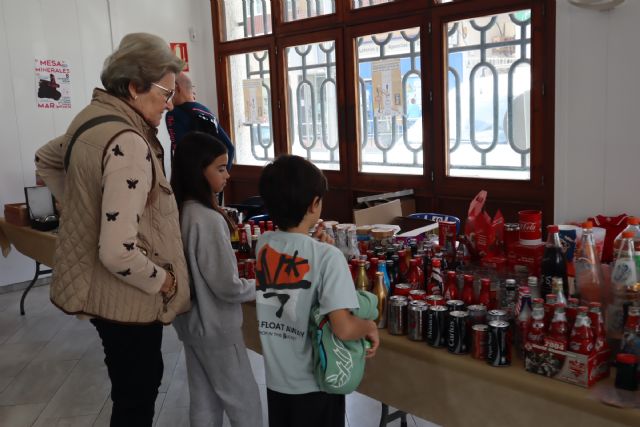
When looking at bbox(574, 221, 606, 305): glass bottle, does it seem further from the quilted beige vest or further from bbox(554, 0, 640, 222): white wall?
bbox(554, 0, 640, 222): white wall

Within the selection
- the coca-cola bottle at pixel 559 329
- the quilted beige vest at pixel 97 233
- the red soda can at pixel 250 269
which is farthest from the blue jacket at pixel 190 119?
the coca-cola bottle at pixel 559 329

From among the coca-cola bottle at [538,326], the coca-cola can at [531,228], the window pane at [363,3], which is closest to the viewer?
the coca-cola bottle at [538,326]

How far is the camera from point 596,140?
10.8 feet

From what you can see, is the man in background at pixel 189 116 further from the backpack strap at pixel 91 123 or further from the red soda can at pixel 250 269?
the backpack strap at pixel 91 123

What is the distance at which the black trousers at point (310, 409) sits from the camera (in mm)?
1487

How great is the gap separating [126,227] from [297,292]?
1.58 feet

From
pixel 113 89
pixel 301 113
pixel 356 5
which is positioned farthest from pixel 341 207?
pixel 113 89

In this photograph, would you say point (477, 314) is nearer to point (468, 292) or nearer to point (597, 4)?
point (468, 292)

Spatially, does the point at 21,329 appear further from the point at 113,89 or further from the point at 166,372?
the point at 113,89

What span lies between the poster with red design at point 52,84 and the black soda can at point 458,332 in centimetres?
455

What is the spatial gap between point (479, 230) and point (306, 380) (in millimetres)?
846

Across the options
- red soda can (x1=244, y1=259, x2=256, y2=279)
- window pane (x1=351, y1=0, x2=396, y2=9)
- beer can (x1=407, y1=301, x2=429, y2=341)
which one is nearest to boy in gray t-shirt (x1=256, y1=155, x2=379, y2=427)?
beer can (x1=407, y1=301, x2=429, y2=341)

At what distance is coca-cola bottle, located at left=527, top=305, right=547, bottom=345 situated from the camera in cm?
139

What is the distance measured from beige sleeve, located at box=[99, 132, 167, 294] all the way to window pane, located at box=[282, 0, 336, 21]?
3497 mm
